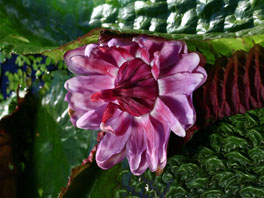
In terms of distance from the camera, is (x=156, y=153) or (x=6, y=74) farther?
(x=6, y=74)

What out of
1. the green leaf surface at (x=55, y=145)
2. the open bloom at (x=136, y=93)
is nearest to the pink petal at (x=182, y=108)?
the open bloom at (x=136, y=93)

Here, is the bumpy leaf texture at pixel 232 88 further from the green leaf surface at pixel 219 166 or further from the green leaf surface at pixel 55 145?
the green leaf surface at pixel 55 145

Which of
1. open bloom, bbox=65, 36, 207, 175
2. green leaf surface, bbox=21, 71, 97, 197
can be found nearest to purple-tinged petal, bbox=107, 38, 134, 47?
open bloom, bbox=65, 36, 207, 175

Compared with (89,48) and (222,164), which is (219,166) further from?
(89,48)

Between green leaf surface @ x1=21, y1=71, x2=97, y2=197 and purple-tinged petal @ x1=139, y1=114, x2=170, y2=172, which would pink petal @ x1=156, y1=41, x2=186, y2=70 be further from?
green leaf surface @ x1=21, y1=71, x2=97, y2=197

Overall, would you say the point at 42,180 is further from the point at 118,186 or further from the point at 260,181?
the point at 260,181

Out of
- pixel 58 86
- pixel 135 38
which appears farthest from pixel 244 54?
pixel 58 86

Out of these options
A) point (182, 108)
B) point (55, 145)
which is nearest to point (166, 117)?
point (182, 108)
